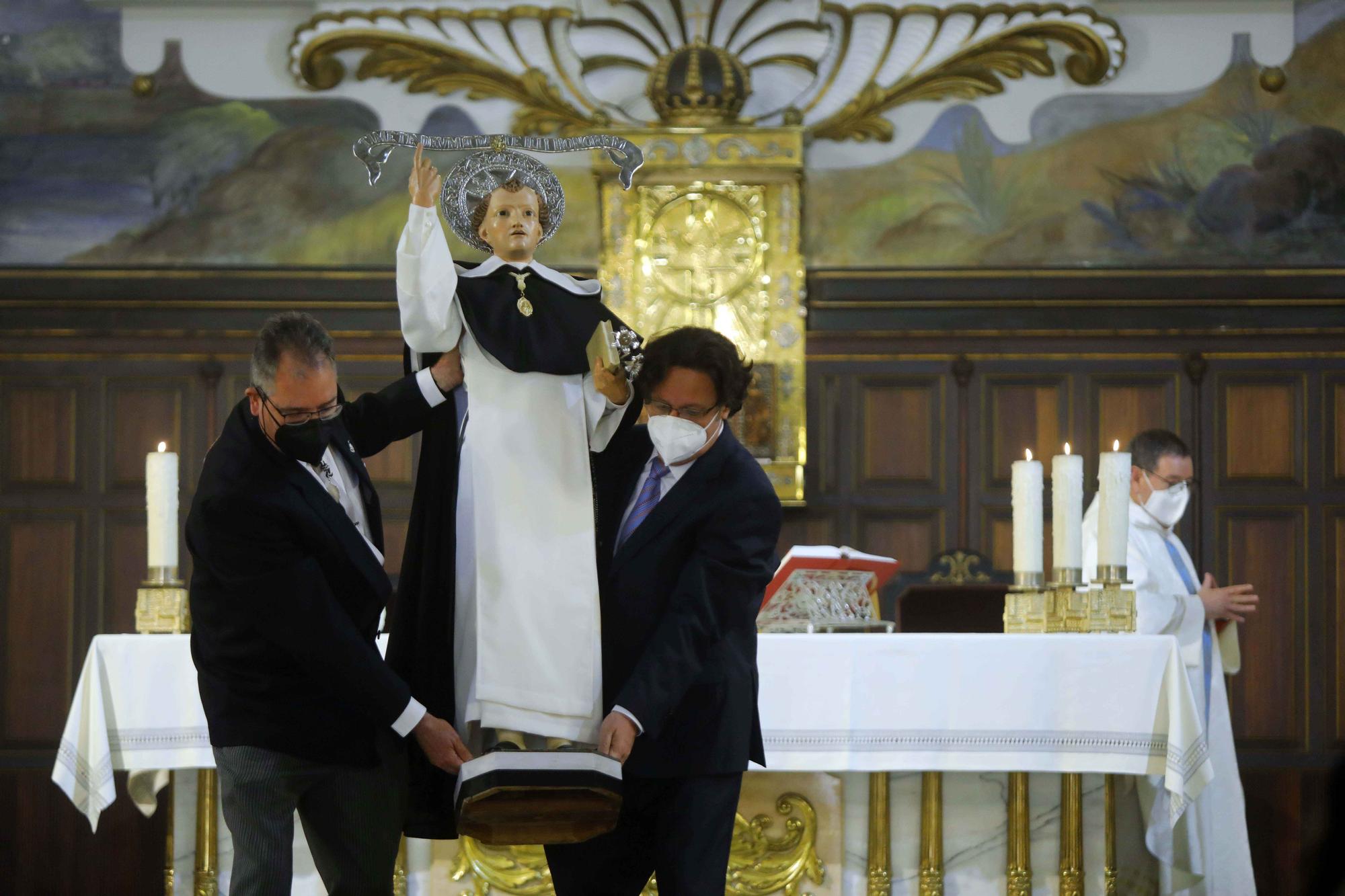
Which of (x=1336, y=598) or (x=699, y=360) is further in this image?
(x=1336, y=598)

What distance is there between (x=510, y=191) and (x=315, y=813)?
1248 millimetres

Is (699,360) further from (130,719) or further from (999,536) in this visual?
(999,536)

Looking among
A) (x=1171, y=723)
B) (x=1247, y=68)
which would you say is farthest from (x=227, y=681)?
(x=1247, y=68)

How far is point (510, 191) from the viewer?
3.11 meters

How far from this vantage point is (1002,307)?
23.6ft

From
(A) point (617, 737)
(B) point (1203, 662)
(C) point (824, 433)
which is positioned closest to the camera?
(A) point (617, 737)

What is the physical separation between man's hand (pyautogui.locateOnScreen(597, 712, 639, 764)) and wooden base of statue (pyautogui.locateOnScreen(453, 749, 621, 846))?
33 millimetres

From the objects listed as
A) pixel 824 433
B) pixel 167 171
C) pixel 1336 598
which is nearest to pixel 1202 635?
pixel 1336 598

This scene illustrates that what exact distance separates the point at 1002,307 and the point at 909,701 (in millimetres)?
3350

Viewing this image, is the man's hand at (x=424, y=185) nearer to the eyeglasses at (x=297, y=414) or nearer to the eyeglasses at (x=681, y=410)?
the eyeglasses at (x=297, y=414)

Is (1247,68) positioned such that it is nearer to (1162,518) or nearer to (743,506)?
(1162,518)

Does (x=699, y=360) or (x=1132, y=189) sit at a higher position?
(x=1132, y=189)

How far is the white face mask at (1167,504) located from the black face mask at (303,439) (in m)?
3.80

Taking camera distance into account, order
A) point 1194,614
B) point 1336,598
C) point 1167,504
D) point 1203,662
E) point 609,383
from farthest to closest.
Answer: point 1336,598, point 1167,504, point 1203,662, point 1194,614, point 609,383
